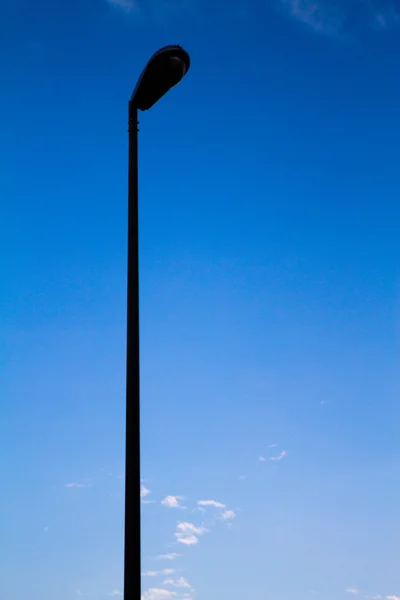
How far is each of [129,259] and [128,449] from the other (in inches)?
74.6

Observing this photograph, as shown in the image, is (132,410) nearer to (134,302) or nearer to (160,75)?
(134,302)

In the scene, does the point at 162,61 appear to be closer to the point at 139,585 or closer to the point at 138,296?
the point at 138,296

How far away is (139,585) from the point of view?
5016 mm

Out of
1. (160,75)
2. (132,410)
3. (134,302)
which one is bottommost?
(132,410)

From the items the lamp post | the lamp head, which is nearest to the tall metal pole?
the lamp post

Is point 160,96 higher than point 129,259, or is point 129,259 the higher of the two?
point 160,96

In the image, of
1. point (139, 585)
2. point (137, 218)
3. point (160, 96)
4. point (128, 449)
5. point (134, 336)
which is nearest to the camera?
point (139, 585)

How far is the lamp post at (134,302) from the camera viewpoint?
5094 mm

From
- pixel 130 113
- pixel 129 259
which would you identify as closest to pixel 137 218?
pixel 129 259

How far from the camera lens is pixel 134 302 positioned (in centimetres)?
612

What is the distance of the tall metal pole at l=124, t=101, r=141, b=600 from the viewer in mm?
5043

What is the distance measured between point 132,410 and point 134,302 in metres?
1.05

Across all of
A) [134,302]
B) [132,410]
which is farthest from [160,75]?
[132,410]

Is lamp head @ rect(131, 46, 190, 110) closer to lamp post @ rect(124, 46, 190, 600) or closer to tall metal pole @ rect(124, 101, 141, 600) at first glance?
lamp post @ rect(124, 46, 190, 600)
